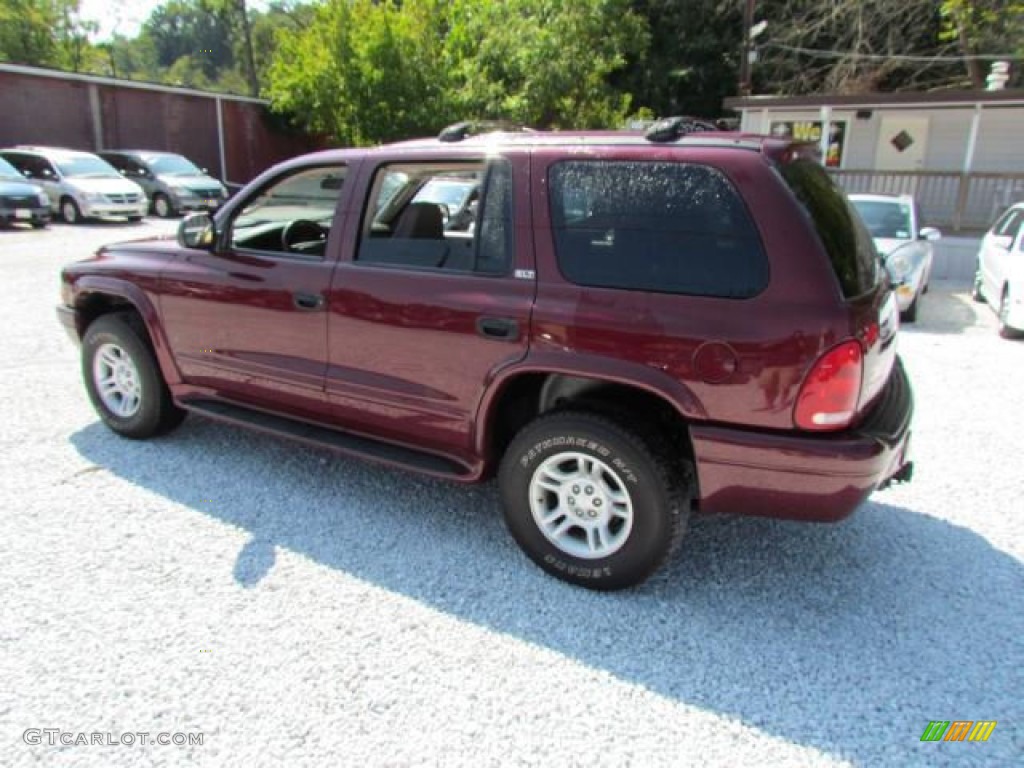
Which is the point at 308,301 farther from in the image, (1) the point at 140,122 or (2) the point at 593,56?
(1) the point at 140,122

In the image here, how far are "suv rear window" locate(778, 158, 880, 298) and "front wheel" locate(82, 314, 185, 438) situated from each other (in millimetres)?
3633

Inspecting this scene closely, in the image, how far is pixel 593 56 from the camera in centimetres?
2038

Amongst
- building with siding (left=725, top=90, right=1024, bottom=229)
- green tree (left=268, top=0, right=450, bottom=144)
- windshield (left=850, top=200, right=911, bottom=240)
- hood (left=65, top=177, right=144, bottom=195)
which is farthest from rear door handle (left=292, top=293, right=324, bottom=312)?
green tree (left=268, top=0, right=450, bottom=144)

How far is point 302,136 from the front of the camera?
30.2 m

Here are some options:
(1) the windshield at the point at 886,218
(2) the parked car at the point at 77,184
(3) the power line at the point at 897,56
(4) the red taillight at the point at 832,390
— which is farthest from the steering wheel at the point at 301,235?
(3) the power line at the point at 897,56

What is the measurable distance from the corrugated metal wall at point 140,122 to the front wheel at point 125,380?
2116 centimetres

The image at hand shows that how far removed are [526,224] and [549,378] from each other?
671mm

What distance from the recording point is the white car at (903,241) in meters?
8.35

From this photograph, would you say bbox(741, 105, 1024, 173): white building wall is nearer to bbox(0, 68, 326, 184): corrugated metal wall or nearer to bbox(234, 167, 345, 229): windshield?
bbox(234, 167, 345, 229): windshield

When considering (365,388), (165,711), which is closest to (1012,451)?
(365,388)

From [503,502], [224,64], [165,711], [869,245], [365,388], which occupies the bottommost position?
[165,711]

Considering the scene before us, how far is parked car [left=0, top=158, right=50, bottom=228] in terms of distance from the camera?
14.8 m

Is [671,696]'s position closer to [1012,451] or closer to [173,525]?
[173,525]

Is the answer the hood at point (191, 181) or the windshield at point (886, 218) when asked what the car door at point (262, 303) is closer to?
the windshield at point (886, 218)
